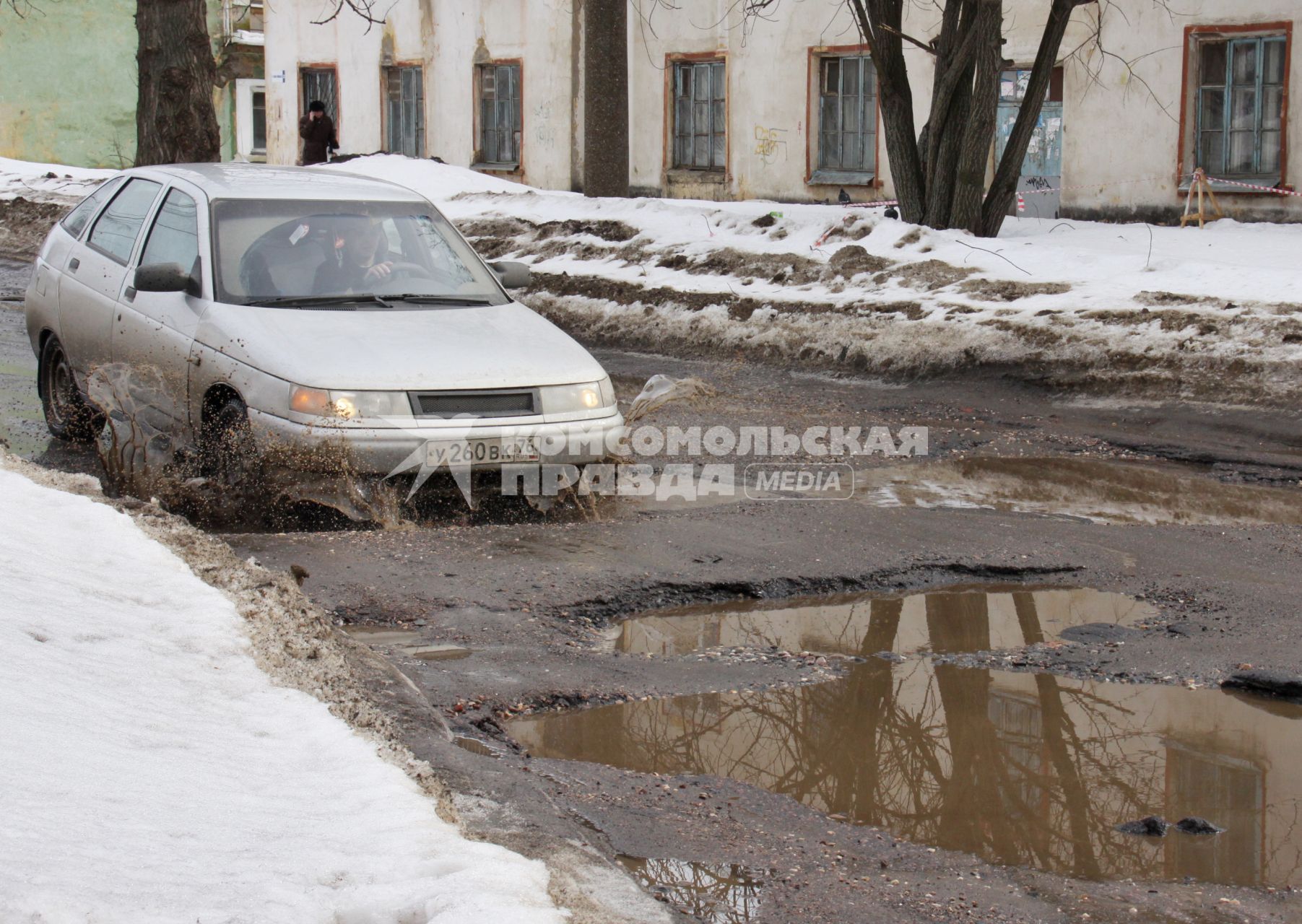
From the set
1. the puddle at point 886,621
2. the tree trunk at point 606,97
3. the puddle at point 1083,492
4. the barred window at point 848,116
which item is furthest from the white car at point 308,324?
the barred window at point 848,116

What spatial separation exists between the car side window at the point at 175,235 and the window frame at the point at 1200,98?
13.9 m

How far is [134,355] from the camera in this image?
23.8 ft

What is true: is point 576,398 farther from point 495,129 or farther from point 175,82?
point 495,129

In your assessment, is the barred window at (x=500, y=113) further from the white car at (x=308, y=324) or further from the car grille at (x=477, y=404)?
the car grille at (x=477, y=404)

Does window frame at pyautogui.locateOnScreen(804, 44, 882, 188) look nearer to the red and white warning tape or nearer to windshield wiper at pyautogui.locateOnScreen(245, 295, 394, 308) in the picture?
the red and white warning tape

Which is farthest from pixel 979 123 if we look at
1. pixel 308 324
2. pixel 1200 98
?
pixel 308 324

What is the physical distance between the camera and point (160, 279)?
6.90m

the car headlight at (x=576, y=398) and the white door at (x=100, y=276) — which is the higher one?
the white door at (x=100, y=276)

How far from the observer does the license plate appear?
6.32 meters

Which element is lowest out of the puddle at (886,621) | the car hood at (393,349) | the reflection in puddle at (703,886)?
the reflection in puddle at (703,886)

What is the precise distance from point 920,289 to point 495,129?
15.9 metres

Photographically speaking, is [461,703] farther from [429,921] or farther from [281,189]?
[281,189]

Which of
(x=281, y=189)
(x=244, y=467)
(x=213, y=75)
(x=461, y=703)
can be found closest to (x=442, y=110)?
(x=213, y=75)

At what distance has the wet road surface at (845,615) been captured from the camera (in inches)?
132
